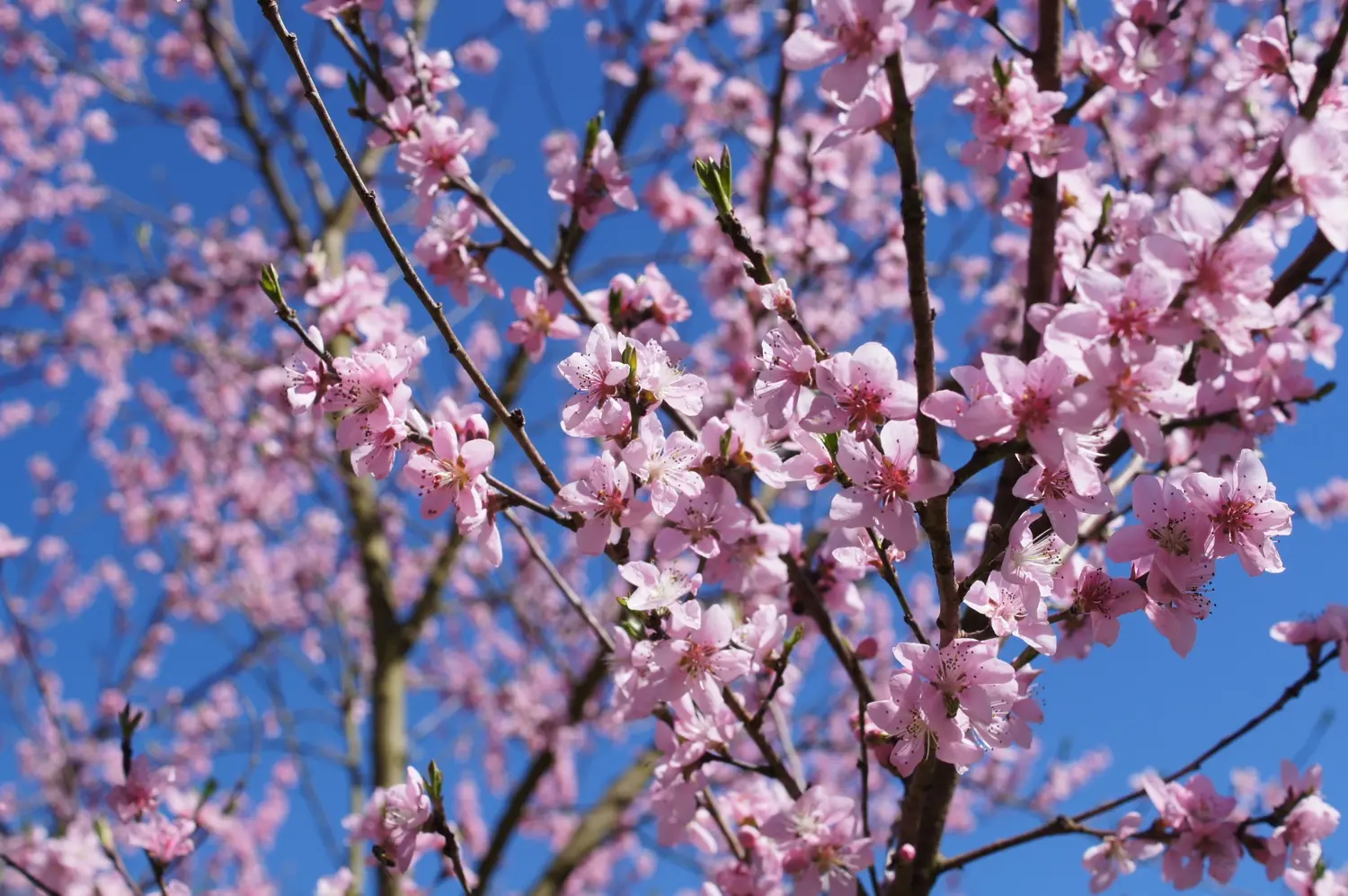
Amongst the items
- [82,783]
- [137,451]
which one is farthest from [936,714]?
Answer: [137,451]

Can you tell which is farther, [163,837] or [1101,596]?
[163,837]

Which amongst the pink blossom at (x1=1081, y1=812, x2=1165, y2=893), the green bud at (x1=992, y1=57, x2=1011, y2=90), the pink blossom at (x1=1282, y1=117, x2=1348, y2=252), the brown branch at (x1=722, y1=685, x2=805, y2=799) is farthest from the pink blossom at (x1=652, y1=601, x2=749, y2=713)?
the green bud at (x1=992, y1=57, x2=1011, y2=90)

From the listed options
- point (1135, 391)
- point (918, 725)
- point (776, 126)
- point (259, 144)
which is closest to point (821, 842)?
point (918, 725)

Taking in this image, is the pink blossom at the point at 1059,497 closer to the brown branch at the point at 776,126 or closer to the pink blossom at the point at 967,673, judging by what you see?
the pink blossom at the point at 967,673

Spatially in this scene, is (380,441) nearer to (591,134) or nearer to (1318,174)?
(591,134)

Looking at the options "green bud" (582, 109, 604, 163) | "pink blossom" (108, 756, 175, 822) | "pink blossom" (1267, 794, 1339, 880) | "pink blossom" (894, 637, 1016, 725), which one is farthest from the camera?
"pink blossom" (108, 756, 175, 822)

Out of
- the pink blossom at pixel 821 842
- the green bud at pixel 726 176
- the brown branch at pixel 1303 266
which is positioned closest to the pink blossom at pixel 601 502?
the green bud at pixel 726 176

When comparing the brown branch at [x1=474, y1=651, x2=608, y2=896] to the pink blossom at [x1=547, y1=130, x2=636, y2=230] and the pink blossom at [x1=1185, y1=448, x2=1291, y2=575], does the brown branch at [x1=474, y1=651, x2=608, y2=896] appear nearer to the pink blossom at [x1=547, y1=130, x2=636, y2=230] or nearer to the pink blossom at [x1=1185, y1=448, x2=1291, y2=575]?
the pink blossom at [x1=547, y1=130, x2=636, y2=230]

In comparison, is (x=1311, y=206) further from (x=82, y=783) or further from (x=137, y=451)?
(x=137, y=451)

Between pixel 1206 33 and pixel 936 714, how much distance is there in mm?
6364

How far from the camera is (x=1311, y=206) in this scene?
1351 mm

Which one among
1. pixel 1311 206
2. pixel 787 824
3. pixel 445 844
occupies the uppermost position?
pixel 1311 206

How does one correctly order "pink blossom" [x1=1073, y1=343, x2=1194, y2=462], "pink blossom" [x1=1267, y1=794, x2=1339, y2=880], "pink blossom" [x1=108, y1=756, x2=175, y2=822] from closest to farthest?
"pink blossom" [x1=1073, y1=343, x2=1194, y2=462], "pink blossom" [x1=1267, y1=794, x2=1339, y2=880], "pink blossom" [x1=108, y1=756, x2=175, y2=822]

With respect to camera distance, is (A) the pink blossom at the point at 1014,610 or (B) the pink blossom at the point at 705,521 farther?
(B) the pink blossom at the point at 705,521
